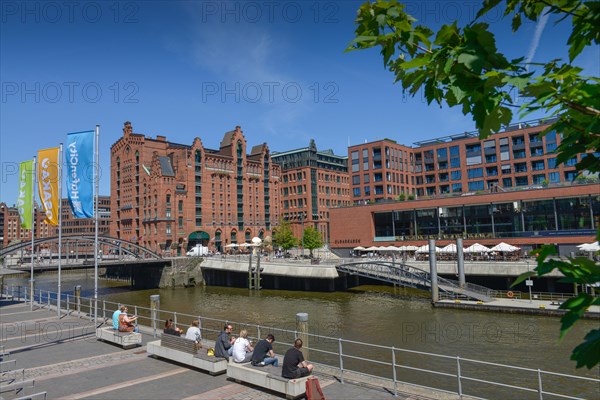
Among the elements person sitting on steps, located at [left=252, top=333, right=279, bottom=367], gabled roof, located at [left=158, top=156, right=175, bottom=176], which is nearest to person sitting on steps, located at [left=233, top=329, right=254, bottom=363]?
person sitting on steps, located at [left=252, top=333, right=279, bottom=367]

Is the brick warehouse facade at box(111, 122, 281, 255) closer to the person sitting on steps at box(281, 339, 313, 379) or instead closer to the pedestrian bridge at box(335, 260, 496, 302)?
the pedestrian bridge at box(335, 260, 496, 302)

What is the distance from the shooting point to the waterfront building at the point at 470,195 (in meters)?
51.3

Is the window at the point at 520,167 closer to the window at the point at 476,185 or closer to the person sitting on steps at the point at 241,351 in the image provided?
the window at the point at 476,185

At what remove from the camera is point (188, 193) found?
86.8 meters

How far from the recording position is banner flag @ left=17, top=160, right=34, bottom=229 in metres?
28.1

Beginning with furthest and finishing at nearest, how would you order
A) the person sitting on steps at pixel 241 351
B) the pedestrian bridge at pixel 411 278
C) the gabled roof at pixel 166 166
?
the gabled roof at pixel 166 166 < the pedestrian bridge at pixel 411 278 < the person sitting on steps at pixel 241 351

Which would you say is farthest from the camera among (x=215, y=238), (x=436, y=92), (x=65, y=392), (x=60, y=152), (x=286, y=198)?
(x=286, y=198)

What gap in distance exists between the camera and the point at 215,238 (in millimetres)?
91125

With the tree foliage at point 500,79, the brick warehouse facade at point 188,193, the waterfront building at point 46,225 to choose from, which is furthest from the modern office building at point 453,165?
the waterfront building at point 46,225

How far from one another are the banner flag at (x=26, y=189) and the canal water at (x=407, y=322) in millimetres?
16278

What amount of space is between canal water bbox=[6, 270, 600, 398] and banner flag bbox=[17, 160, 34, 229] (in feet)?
53.4

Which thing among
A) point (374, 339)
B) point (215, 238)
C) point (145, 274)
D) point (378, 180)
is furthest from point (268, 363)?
point (215, 238)

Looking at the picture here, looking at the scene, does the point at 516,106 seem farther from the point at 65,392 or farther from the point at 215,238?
the point at 215,238

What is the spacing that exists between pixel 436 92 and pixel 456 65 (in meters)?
0.40
